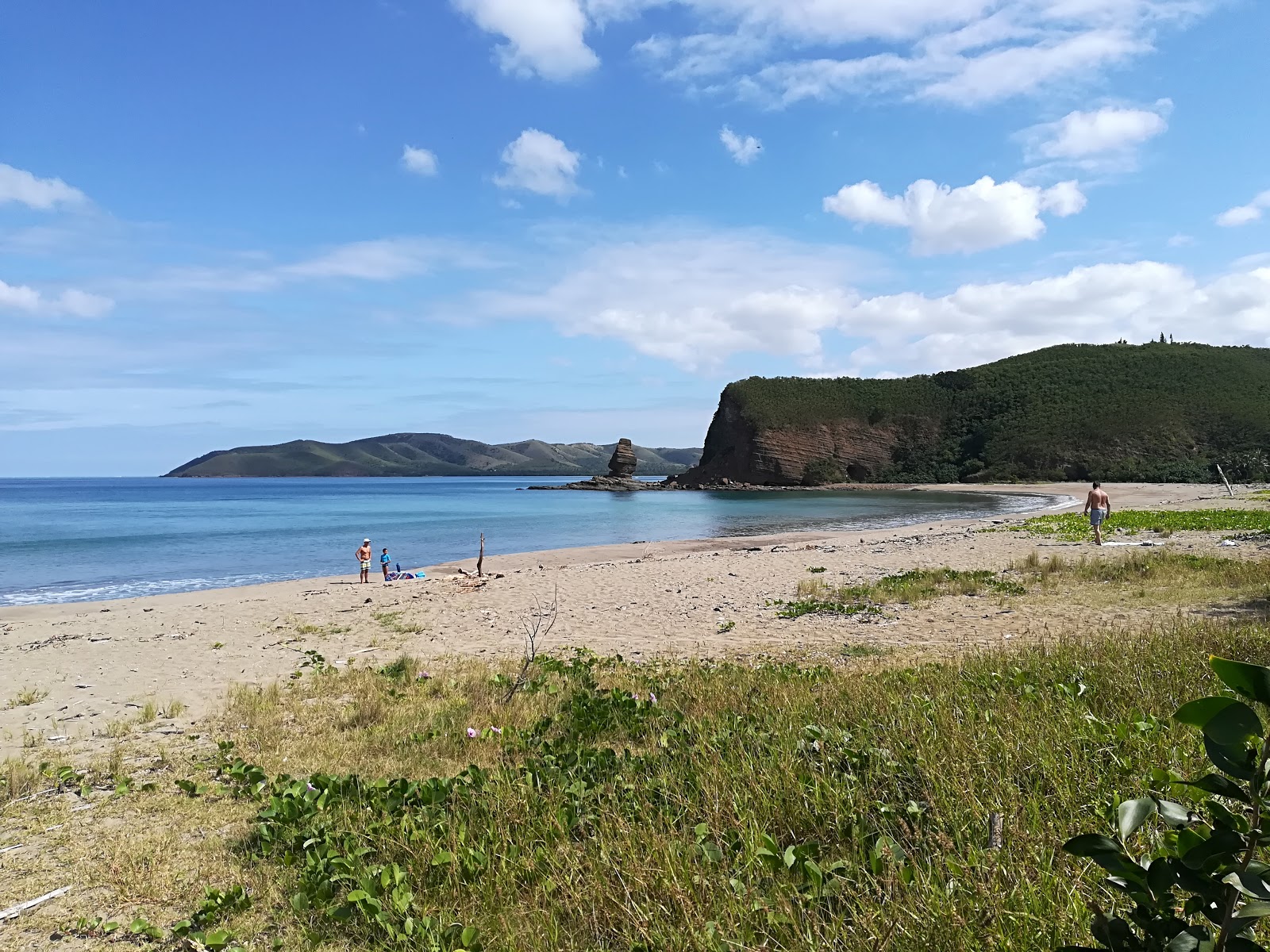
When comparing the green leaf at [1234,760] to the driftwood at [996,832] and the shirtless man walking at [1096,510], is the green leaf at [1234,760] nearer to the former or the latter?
the driftwood at [996,832]

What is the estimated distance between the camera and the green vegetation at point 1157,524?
2133 centimetres

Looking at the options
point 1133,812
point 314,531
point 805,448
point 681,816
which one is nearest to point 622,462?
point 805,448

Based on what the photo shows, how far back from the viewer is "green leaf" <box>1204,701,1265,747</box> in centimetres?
92

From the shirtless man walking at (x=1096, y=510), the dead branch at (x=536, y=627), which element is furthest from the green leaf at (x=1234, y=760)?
the shirtless man walking at (x=1096, y=510)

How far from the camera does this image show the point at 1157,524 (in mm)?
23281

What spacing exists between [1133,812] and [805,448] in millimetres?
119489

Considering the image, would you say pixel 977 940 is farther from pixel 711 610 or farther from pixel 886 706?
pixel 711 610

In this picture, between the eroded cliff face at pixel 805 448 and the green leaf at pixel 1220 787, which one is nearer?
the green leaf at pixel 1220 787

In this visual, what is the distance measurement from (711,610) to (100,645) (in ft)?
36.4

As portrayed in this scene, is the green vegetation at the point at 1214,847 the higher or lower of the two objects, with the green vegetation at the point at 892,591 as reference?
higher

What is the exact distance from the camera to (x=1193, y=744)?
325 centimetres

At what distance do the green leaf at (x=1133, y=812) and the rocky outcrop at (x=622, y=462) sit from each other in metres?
134

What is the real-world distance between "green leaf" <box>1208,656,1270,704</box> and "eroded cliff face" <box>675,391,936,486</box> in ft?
382

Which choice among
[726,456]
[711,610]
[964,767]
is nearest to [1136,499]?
[711,610]
